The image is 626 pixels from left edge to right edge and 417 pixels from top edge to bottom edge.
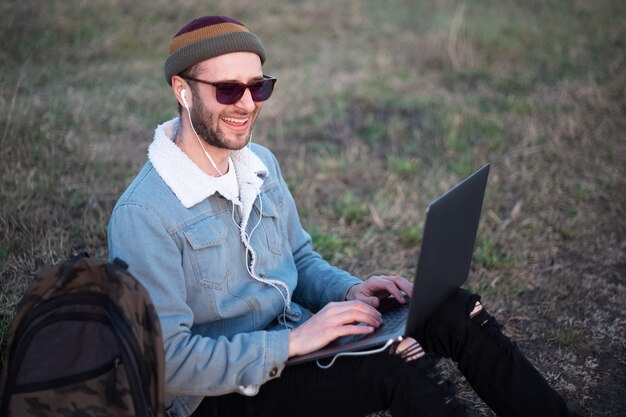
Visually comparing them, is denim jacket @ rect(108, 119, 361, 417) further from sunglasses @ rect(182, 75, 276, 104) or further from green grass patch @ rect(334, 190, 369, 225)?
green grass patch @ rect(334, 190, 369, 225)

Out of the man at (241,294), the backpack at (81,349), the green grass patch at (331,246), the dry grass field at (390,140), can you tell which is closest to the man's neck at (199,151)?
the man at (241,294)

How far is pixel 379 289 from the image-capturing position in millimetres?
2586

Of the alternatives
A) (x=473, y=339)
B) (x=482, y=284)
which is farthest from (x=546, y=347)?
(x=473, y=339)

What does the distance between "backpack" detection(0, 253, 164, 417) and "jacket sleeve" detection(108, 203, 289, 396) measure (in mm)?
193

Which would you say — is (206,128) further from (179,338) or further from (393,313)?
(393,313)

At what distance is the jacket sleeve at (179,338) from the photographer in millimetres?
2051

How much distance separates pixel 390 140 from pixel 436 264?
14.9 ft

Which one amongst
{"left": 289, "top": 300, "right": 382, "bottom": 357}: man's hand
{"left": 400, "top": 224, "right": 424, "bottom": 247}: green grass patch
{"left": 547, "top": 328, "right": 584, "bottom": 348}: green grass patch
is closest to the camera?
{"left": 289, "top": 300, "right": 382, "bottom": 357}: man's hand

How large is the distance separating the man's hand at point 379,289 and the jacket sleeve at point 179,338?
53 centimetres

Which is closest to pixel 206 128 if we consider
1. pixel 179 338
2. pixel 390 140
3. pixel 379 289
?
pixel 179 338

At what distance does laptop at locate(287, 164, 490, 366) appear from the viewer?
198cm

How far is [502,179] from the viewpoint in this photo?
5.71m

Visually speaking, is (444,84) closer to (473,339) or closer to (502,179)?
(502,179)

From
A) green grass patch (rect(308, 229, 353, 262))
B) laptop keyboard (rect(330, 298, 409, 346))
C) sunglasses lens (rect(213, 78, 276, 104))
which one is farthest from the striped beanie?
green grass patch (rect(308, 229, 353, 262))
